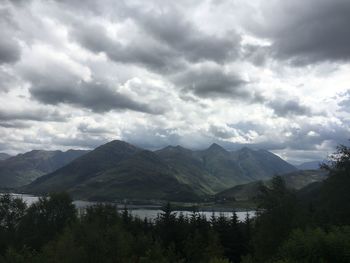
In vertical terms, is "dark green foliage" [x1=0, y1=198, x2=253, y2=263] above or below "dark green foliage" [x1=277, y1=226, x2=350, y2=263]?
below

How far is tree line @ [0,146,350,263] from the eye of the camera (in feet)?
151

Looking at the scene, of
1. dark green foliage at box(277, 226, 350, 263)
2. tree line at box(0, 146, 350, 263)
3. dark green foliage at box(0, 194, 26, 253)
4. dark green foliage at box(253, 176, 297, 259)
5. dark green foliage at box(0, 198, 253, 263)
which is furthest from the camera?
dark green foliage at box(0, 194, 26, 253)

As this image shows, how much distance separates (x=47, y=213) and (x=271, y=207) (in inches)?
3490

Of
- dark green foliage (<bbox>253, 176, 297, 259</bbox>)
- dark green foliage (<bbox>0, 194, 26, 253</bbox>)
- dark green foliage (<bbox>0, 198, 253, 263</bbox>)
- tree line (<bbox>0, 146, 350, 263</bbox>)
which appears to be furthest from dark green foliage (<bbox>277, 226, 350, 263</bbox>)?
dark green foliage (<bbox>0, 194, 26, 253</bbox>)

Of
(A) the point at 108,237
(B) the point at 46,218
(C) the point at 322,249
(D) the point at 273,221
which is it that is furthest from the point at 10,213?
(C) the point at 322,249

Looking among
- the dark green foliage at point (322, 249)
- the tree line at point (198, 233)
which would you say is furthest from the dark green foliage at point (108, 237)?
the dark green foliage at point (322, 249)

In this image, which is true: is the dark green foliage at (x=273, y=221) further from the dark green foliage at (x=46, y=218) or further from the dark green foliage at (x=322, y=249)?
the dark green foliage at (x=46, y=218)

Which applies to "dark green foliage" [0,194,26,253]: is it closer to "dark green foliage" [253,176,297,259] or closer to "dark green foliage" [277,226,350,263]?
"dark green foliage" [253,176,297,259]

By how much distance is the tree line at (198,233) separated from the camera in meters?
46.1

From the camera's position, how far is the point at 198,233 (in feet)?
337

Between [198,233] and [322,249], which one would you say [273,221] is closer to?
[198,233]

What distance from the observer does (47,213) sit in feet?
464

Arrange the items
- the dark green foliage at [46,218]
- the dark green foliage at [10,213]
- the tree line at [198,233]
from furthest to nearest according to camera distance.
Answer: the dark green foliage at [10,213]
the dark green foliage at [46,218]
the tree line at [198,233]

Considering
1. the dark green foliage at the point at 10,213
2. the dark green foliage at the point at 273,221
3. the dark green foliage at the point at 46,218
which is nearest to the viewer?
the dark green foliage at the point at 273,221
